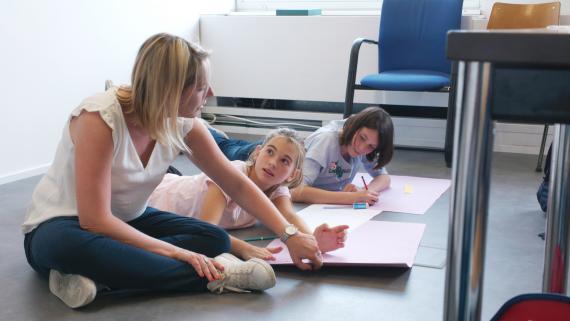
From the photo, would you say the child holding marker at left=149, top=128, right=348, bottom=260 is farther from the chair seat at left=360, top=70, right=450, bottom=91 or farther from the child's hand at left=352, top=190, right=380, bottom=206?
the chair seat at left=360, top=70, right=450, bottom=91

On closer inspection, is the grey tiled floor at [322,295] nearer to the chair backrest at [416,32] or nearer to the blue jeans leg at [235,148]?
the blue jeans leg at [235,148]

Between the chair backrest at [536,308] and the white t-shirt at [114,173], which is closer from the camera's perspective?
the chair backrest at [536,308]

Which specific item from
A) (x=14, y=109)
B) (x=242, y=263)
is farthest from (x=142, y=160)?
(x=14, y=109)

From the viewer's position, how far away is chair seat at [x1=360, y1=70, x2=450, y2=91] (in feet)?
10.7

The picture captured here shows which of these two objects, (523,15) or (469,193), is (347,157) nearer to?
(523,15)

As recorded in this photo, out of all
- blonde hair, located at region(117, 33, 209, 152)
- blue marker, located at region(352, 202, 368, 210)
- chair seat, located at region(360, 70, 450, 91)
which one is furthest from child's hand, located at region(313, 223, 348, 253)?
chair seat, located at region(360, 70, 450, 91)

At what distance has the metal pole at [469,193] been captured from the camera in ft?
2.23

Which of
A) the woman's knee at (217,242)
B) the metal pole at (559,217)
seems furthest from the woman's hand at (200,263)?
the metal pole at (559,217)

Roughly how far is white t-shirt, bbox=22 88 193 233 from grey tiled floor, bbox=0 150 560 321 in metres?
0.21

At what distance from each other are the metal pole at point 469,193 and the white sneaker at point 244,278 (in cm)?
90

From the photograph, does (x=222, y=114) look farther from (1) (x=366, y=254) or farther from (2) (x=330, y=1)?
(1) (x=366, y=254)

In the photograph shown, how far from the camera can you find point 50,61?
316 cm

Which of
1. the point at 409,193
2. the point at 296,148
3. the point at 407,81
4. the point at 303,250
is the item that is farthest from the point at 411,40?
the point at 303,250

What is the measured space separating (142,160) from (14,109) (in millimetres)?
1565
